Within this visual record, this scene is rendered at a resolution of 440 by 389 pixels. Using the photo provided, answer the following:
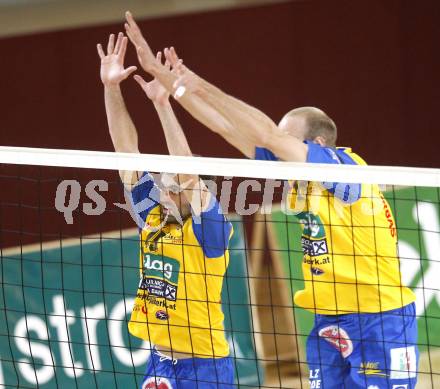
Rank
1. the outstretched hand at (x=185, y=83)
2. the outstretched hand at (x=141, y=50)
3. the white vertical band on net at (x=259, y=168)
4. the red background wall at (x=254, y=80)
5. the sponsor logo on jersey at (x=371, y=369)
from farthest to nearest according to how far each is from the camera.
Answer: the red background wall at (x=254, y=80) → the sponsor logo on jersey at (x=371, y=369) → the outstretched hand at (x=141, y=50) → the outstretched hand at (x=185, y=83) → the white vertical band on net at (x=259, y=168)

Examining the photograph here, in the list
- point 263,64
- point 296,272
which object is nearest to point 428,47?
→ point 263,64

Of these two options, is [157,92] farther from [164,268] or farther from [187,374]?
[187,374]

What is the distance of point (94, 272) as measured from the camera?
8742mm

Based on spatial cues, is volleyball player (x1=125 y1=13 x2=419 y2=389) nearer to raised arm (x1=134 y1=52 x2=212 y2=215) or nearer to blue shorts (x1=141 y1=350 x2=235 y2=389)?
raised arm (x1=134 y1=52 x2=212 y2=215)

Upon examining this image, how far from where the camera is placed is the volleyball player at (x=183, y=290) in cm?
616

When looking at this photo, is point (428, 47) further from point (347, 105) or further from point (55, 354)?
point (55, 354)

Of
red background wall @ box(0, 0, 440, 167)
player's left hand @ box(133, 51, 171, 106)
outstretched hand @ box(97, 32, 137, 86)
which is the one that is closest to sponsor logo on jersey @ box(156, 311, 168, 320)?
player's left hand @ box(133, 51, 171, 106)

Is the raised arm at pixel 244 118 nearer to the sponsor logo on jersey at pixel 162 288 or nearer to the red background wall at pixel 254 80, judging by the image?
the sponsor logo on jersey at pixel 162 288

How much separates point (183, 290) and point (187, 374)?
47 centimetres

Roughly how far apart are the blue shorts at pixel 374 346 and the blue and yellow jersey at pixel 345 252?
6cm

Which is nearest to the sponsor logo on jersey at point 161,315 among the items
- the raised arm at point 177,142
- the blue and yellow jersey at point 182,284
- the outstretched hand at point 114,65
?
the blue and yellow jersey at point 182,284

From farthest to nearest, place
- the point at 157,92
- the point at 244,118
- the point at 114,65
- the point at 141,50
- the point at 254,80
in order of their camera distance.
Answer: the point at 254,80, the point at 114,65, the point at 157,92, the point at 141,50, the point at 244,118

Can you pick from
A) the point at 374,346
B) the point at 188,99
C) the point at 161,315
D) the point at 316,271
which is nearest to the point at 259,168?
the point at 188,99

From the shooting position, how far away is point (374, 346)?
629cm
